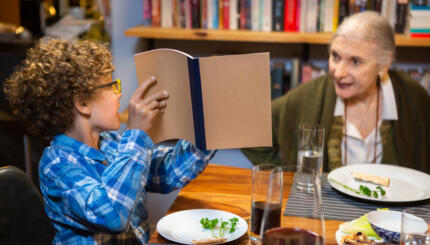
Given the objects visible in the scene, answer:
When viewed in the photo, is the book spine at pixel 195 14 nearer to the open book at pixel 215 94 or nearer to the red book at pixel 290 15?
the red book at pixel 290 15

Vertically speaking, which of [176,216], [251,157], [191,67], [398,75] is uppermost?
[191,67]

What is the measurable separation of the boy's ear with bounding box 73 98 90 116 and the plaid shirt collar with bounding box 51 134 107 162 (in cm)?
8

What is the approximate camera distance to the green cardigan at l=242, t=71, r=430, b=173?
6.57 feet

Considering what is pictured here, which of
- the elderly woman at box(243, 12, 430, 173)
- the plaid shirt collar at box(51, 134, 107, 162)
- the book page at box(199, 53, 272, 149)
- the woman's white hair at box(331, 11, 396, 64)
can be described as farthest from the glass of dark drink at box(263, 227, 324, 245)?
the woman's white hair at box(331, 11, 396, 64)

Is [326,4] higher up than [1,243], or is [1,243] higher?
[326,4]

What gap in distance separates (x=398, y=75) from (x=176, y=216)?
1.29 metres

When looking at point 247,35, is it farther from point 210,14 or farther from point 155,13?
point 155,13

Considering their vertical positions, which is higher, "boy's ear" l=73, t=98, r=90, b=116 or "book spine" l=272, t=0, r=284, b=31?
"book spine" l=272, t=0, r=284, b=31

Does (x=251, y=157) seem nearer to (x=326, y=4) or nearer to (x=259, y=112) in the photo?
(x=259, y=112)

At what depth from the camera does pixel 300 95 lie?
82.8 inches

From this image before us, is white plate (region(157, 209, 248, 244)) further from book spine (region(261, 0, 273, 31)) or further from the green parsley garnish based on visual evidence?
book spine (region(261, 0, 273, 31))

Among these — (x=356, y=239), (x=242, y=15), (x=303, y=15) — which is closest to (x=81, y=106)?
(x=356, y=239)

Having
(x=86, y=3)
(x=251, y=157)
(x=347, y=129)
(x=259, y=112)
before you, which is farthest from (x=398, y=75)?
(x=86, y=3)

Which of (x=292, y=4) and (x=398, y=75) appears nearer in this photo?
(x=398, y=75)
